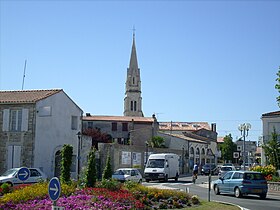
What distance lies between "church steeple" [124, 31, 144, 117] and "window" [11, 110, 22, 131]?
A: 90420 mm

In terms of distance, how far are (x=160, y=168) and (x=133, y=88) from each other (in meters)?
90.7

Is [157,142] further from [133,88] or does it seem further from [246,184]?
[133,88]

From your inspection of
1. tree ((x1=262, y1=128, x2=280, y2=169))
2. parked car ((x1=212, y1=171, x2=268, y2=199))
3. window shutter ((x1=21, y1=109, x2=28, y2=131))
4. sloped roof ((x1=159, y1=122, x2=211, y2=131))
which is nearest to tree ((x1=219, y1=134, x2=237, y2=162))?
sloped roof ((x1=159, y1=122, x2=211, y2=131))

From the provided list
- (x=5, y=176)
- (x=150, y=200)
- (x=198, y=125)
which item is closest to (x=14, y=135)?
(x=5, y=176)

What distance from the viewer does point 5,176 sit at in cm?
2656

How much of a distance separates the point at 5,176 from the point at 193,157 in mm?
51684

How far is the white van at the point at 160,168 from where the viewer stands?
40625 mm

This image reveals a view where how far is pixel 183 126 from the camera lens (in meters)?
107

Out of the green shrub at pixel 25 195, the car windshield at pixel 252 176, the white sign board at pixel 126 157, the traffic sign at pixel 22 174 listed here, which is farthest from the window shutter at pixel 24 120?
the traffic sign at pixel 22 174

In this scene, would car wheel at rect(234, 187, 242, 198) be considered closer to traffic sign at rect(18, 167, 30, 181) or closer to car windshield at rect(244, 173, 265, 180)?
car windshield at rect(244, 173, 265, 180)

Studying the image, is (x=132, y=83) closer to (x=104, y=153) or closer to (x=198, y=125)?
(x=198, y=125)

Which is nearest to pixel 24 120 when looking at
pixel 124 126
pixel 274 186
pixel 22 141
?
pixel 22 141

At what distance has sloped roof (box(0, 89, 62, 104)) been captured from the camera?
1451 inches

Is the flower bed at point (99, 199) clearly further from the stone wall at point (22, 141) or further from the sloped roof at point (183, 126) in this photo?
the sloped roof at point (183, 126)
